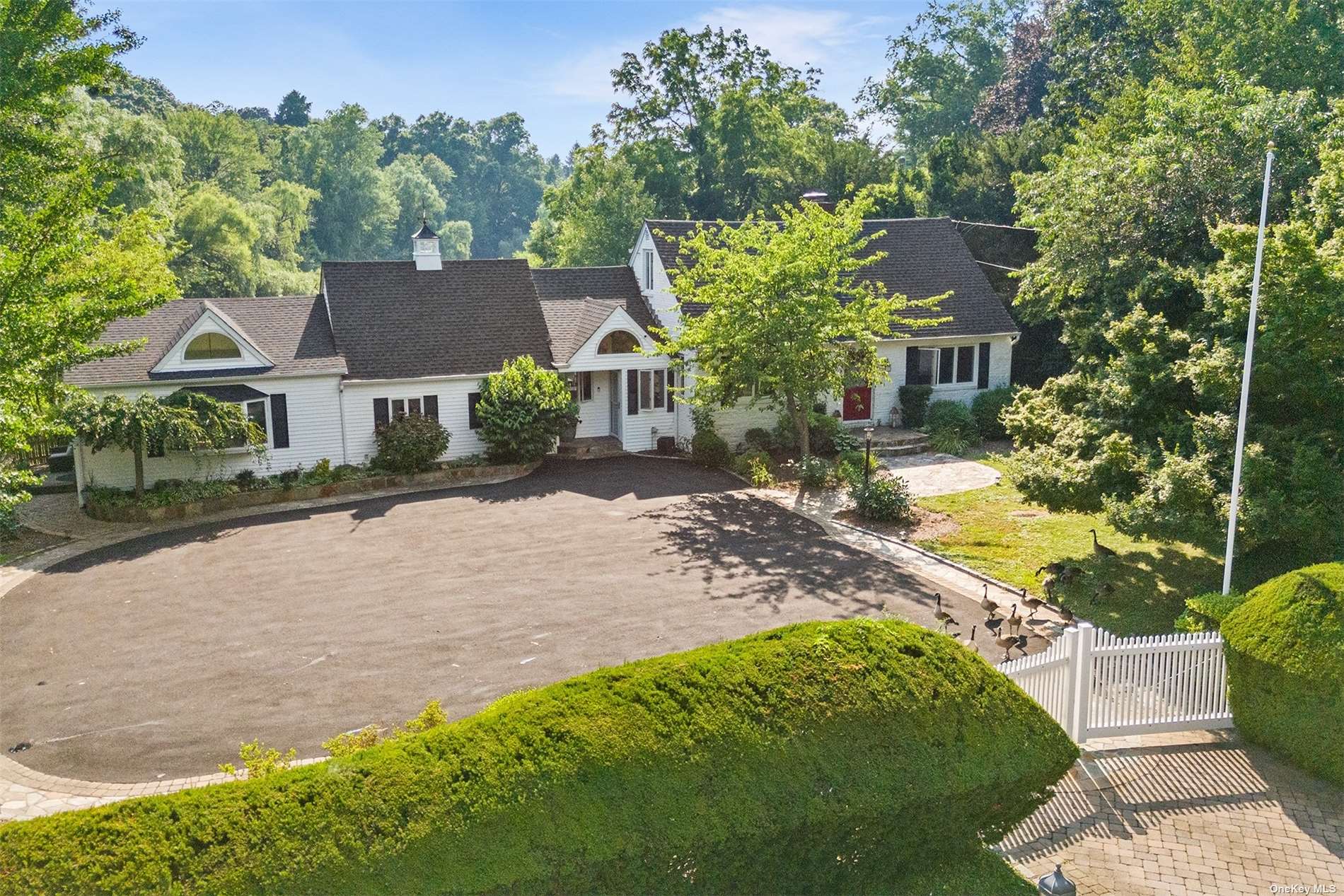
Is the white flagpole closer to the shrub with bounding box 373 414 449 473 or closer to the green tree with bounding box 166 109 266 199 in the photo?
the shrub with bounding box 373 414 449 473

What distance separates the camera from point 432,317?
28812 mm

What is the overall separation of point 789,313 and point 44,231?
15.1 metres

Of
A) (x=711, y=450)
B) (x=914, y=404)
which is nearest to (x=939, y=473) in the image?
(x=914, y=404)

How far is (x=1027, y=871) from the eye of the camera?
31.7 ft

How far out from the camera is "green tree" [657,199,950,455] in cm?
→ 2359

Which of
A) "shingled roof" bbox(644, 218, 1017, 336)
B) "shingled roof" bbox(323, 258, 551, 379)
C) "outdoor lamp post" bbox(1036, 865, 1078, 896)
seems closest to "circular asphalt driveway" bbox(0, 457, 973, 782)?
"shingled roof" bbox(323, 258, 551, 379)

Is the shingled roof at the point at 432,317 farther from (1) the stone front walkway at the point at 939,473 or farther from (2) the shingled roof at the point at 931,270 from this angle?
(1) the stone front walkway at the point at 939,473

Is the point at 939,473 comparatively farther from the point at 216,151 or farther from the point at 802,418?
the point at 216,151

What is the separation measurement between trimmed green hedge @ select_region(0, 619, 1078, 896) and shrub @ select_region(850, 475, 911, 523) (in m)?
13.0

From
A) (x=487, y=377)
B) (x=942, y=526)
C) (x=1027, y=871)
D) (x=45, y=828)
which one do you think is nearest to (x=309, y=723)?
(x=45, y=828)

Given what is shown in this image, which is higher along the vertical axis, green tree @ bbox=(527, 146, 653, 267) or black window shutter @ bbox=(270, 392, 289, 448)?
green tree @ bbox=(527, 146, 653, 267)

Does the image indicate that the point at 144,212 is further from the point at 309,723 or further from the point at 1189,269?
the point at 1189,269

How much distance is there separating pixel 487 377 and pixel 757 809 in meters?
21.2

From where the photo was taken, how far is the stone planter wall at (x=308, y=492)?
22922mm
